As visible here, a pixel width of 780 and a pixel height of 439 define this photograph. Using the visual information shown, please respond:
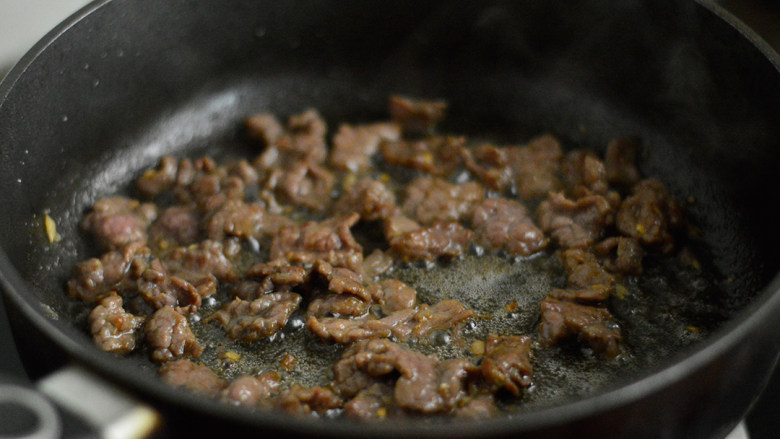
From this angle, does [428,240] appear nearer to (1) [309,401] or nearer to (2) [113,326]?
(1) [309,401]

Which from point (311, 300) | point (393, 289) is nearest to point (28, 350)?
point (311, 300)

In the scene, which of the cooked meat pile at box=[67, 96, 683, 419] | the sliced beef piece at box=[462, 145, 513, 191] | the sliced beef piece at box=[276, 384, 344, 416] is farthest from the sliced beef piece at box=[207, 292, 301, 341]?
the sliced beef piece at box=[462, 145, 513, 191]

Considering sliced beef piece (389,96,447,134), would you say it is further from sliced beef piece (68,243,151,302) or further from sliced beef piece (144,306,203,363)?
sliced beef piece (144,306,203,363)

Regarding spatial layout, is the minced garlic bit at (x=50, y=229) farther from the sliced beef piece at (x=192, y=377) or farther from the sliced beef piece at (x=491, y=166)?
the sliced beef piece at (x=491, y=166)

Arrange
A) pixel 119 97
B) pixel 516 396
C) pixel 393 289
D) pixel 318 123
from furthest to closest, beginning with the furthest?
pixel 318 123 < pixel 119 97 < pixel 393 289 < pixel 516 396

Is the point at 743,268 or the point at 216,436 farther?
the point at 743,268

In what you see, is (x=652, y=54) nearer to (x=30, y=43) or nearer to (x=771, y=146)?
(x=771, y=146)
